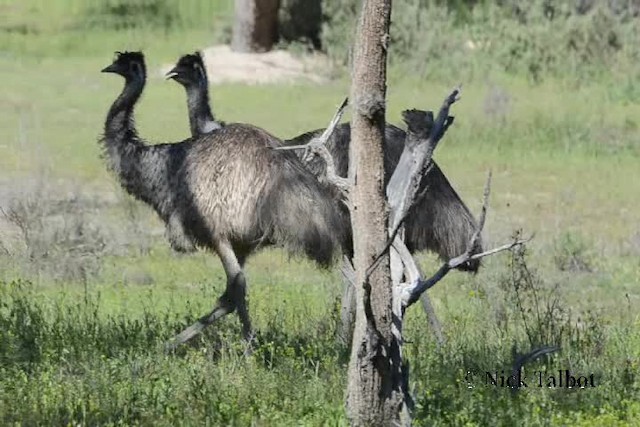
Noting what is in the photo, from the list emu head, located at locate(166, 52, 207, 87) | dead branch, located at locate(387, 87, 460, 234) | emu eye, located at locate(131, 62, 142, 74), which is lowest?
emu head, located at locate(166, 52, 207, 87)

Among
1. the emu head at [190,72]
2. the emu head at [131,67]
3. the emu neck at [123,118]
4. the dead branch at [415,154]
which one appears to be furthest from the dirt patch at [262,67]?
the dead branch at [415,154]

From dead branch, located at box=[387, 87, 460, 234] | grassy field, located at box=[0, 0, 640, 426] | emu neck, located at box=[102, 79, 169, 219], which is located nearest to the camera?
dead branch, located at box=[387, 87, 460, 234]

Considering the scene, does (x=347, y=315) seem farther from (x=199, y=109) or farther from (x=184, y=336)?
(x=199, y=109)

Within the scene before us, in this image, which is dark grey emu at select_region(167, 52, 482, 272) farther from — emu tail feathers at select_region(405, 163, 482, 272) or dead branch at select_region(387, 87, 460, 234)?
dead branch at select_region(387, 87, 460, 234)

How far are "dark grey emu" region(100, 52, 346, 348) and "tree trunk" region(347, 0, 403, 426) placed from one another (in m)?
2.10

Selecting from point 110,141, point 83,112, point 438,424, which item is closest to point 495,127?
point 83,112

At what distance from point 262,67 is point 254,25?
1100mm

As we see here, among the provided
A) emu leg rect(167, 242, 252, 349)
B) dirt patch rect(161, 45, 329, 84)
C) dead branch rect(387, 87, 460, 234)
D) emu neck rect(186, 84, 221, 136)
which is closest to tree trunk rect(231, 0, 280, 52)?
dirt patch rect(161, 45, 329, 84)

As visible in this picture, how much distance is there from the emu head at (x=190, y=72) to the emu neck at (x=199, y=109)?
0.07 meters

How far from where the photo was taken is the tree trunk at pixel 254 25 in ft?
80.4

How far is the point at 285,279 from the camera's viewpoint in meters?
12.2

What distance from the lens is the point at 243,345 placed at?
817cm

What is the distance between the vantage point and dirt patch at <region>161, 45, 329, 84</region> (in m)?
23.3

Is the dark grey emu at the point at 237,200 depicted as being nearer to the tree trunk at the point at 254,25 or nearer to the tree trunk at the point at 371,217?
the tree trunk at the point at 371,217
